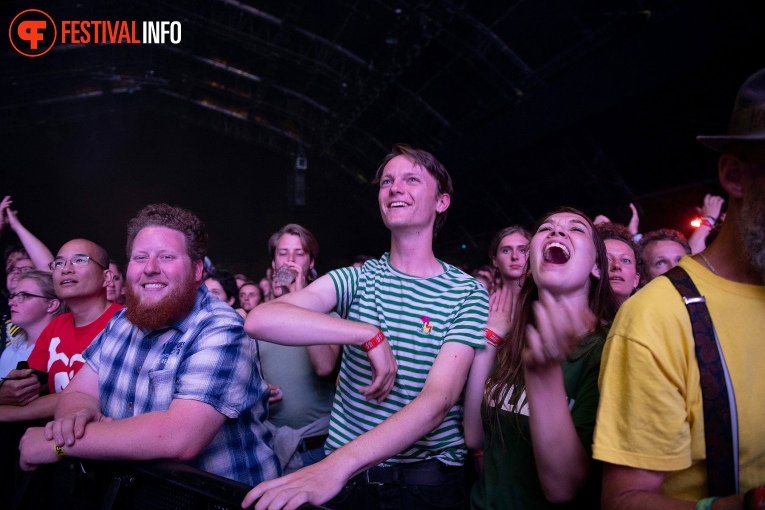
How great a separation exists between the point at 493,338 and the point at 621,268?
1.28 metres

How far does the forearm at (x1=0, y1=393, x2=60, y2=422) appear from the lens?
206 centimetres

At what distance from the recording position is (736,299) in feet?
3.45

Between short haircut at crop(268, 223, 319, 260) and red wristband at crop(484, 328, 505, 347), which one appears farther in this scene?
short haircut at crop(268, 223, 319, 260)

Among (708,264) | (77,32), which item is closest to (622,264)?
(708,264)

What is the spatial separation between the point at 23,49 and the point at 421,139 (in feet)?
26.6

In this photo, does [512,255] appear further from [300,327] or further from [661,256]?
[300,327]

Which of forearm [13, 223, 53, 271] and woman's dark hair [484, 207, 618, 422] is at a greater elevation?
forearm [13, 223, 53, 271]

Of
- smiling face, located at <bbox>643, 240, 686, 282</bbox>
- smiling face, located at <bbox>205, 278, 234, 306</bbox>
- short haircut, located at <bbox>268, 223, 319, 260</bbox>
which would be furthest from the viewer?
smiling face, located at <bbox>205, 278, 234, 306</bbox>

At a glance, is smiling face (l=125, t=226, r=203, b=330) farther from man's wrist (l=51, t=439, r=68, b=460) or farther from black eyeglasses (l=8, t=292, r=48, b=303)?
black eyeglasses (l=8, t=292, r=48, b=303)

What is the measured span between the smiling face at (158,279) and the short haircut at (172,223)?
21 millimetres

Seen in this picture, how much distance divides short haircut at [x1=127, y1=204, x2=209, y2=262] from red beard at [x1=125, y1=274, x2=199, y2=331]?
168 mm

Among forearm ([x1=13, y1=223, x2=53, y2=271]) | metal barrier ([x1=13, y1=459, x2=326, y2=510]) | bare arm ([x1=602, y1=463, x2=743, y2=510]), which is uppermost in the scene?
forearm ([x1=13, y1=223, x2=53, y2=271])

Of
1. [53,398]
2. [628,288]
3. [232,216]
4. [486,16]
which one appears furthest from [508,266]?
[232,216]

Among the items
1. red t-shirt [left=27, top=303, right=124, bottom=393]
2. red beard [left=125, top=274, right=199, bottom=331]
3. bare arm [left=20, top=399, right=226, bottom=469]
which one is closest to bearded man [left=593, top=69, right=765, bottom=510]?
bare arm [left=20, top=399, right=226, bottom=469]
